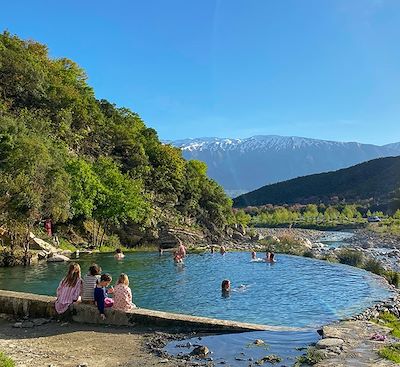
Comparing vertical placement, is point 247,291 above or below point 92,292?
below

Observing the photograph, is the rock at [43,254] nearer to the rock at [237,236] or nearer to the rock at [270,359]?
the rock at [270,359]

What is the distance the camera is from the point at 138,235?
205 ft

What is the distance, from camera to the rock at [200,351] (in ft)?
36.1

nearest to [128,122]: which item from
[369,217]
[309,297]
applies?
[309,297]

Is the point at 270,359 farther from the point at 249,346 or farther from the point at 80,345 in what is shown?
the point at 80,345

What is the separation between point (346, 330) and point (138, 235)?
2026 inches

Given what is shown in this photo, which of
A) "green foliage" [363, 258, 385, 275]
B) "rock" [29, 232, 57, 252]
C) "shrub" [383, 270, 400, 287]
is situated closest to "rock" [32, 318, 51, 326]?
"shrub" [383, 270, 400, 287]

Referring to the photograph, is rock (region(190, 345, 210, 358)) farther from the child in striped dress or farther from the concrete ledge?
the child in striped dress

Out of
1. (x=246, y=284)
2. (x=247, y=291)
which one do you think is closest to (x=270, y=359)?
(x=247, y=291)

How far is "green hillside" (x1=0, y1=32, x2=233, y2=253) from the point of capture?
126 ft

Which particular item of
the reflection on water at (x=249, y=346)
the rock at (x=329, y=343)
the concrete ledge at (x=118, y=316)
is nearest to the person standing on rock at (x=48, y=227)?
the concrete ledge at (x=118, y=316)

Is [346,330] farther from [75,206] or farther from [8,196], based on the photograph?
[75,206]

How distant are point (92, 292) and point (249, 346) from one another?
5694 millimetres

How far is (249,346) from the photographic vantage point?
38.6 ft
